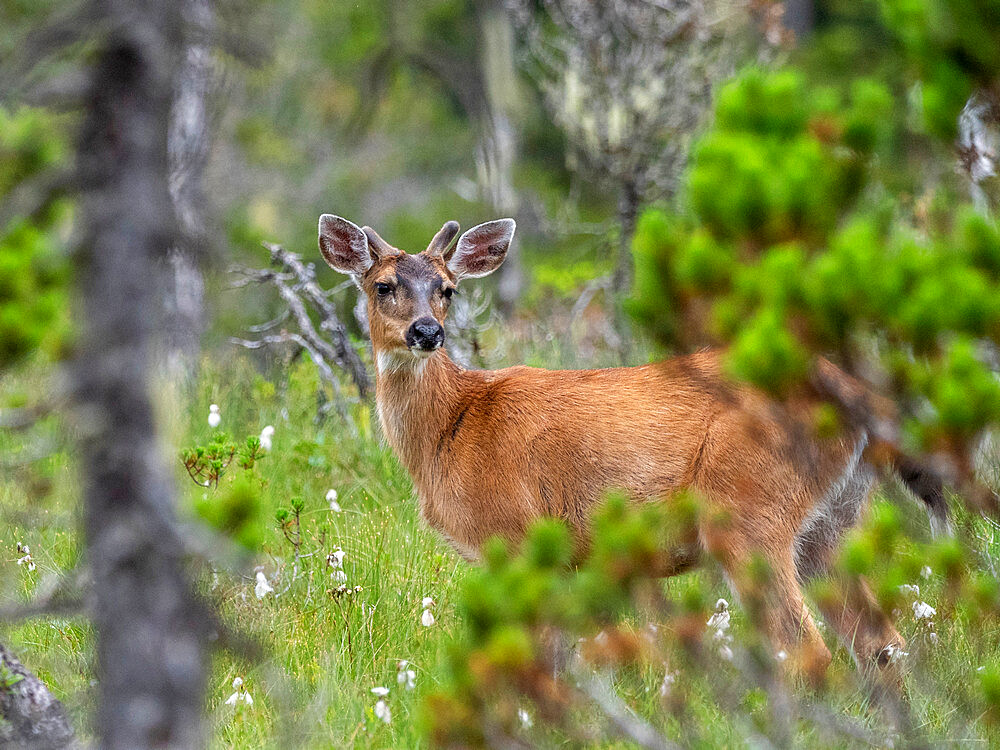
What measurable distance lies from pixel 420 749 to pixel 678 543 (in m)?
1.57

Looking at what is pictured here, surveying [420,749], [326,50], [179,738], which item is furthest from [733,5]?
[179,738]

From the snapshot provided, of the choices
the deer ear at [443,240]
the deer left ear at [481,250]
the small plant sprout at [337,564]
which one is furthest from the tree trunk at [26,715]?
the deer left ear at [481,250]

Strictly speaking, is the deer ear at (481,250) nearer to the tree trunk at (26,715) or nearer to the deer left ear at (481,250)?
the deer left ear at (481,250)

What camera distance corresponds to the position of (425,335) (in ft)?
18.0

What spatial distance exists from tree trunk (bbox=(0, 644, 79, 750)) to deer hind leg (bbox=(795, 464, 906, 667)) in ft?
10.1

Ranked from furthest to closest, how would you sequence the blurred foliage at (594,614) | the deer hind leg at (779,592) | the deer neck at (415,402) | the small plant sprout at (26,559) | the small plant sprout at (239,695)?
1. the deer neck at (415,402)
2. the small plant sprout at (26,559)
3. the deer hind leg at (779,592)
4. the small plant sprout at (239,695)
5. the blurred foliage at (594,614)

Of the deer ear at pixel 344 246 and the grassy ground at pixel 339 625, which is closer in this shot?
the grassy ground at pixel 339 625

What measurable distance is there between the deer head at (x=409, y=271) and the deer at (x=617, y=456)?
0.01m

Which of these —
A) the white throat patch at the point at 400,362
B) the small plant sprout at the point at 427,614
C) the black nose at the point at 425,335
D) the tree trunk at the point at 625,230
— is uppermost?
the black nose at the point at 425,335

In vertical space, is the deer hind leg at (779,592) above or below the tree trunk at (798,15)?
above

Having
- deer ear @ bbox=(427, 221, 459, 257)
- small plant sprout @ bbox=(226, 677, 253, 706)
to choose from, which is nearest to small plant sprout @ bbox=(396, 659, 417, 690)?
small plant sprout @ bbox=(226, 677, 253, 706)

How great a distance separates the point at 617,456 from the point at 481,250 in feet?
6.01

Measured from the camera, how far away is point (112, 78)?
236 centimetres

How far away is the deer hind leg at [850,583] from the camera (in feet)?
15.9
